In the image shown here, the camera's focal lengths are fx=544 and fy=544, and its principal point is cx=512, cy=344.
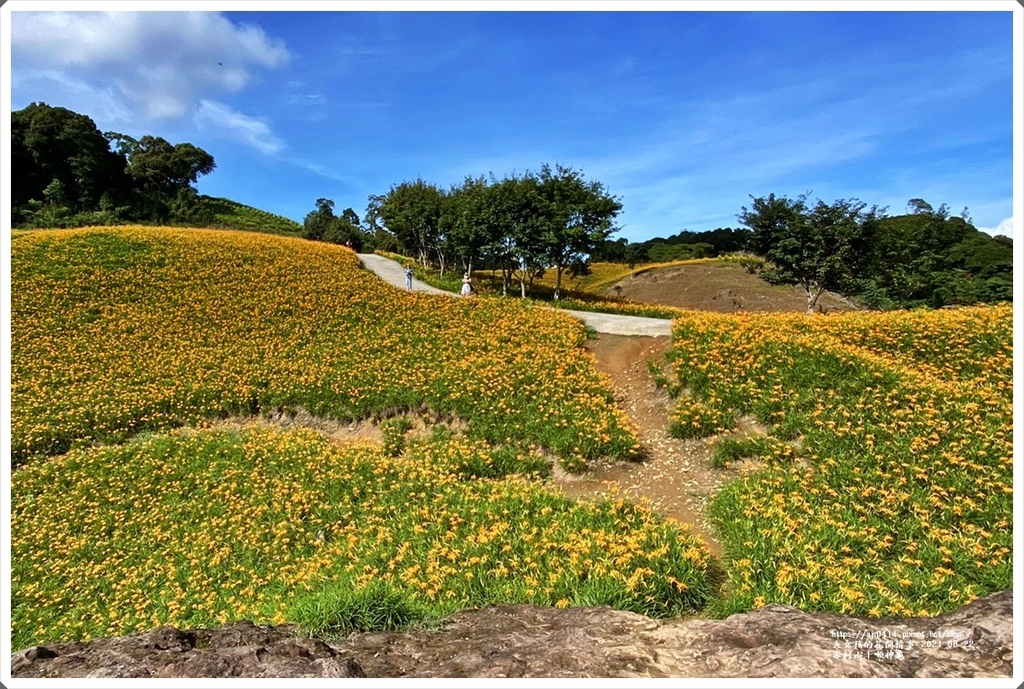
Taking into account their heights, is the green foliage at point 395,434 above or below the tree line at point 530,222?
below

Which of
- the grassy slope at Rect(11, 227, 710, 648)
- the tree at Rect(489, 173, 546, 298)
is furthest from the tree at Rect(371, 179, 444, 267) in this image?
the grassy slope at Rect(11, 227, 710, 648)

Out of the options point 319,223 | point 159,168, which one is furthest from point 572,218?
point 159,168

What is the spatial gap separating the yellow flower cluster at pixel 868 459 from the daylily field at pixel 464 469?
0.15ft

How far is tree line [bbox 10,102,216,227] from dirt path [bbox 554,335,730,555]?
146 ft

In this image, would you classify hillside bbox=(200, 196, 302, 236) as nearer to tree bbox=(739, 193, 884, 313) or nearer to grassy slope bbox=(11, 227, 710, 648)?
grassy slope bbox=(11, 227, 710, 648)

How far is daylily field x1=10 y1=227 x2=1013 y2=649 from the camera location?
20.9ft

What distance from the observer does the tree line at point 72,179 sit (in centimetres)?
4375

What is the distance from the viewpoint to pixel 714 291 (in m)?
43.0

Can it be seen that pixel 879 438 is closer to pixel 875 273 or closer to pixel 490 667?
pixel 490 667

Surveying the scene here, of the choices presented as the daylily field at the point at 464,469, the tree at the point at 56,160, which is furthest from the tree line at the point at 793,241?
the tree at the point at 56,160

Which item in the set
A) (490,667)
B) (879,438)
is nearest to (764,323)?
(879,438)

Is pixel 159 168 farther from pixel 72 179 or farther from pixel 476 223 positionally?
pixel 476 223

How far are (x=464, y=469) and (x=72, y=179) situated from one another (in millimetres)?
59508

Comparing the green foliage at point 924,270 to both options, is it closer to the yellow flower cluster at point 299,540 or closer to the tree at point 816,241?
the tree at point 816,241
